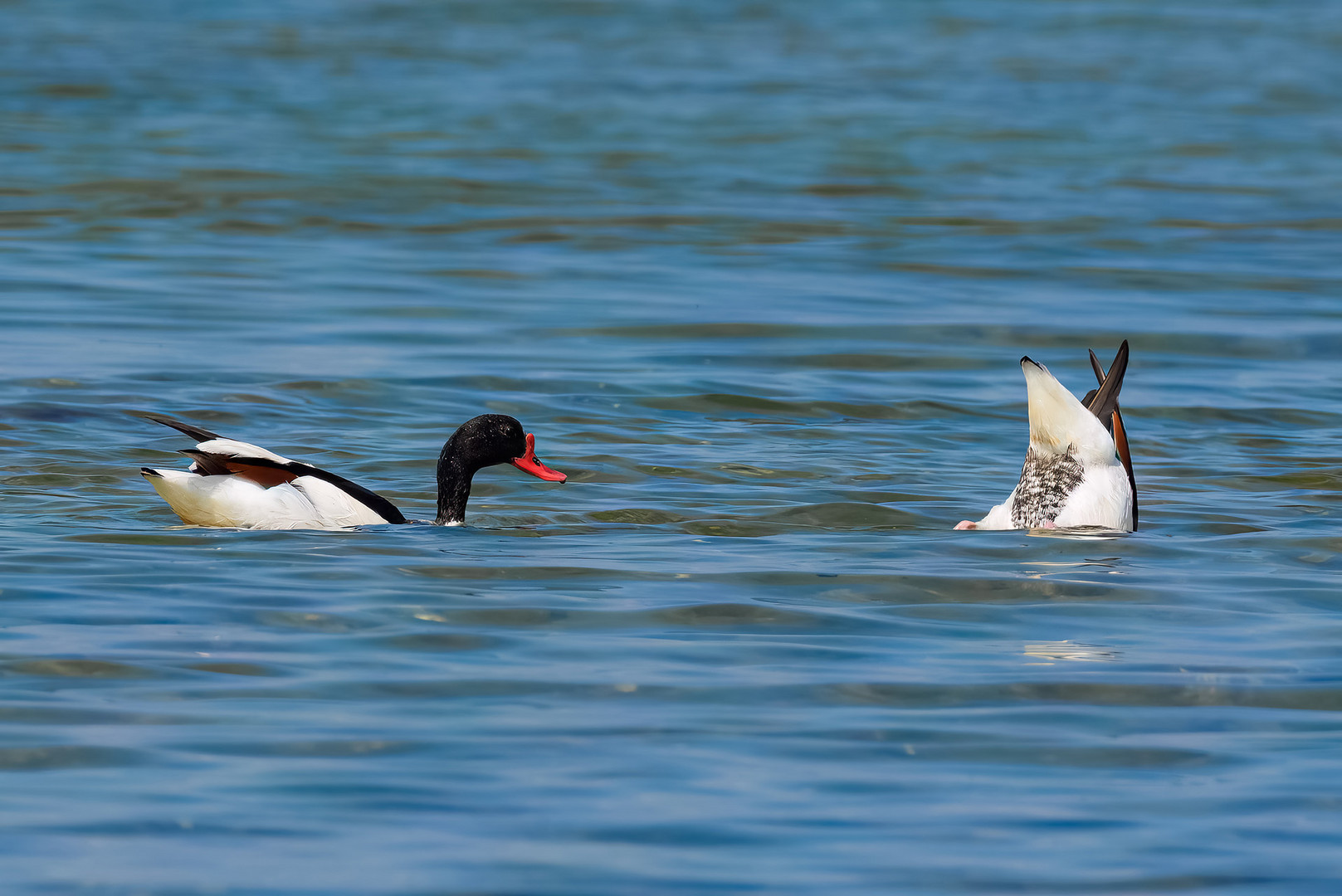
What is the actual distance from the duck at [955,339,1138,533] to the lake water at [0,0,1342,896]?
38 centimetres

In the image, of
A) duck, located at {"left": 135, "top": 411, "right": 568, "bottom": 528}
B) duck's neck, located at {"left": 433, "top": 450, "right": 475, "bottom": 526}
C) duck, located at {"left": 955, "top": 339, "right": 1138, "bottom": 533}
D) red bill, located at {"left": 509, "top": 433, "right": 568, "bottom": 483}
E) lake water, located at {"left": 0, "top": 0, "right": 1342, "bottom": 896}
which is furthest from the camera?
red bill, located at {"left": 509, "top": 433, "right": 568, "bottom": 483}

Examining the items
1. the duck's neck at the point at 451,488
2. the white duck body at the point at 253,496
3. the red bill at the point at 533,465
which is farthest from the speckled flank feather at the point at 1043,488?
the white duck body at the point at 253,496

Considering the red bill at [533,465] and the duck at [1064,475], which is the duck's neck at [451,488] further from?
the duck at [1064,475]

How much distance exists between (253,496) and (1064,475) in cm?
390

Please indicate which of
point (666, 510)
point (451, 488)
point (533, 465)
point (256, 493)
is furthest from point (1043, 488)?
point (256, 493)

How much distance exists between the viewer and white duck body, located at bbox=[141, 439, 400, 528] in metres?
9.52

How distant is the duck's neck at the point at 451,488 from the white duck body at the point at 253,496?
2.20 ft

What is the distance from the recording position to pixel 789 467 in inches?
454

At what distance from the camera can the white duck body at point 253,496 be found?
952 cm

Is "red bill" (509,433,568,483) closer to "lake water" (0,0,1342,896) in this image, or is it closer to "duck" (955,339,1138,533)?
"lake water" (0,0,1342,896)

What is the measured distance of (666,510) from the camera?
1019 centimetres

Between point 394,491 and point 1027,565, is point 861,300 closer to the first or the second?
point 394,491

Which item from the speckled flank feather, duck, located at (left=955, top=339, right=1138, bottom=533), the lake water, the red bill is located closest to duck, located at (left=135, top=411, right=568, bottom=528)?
the lake water

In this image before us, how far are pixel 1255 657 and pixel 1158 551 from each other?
2.06 metres
